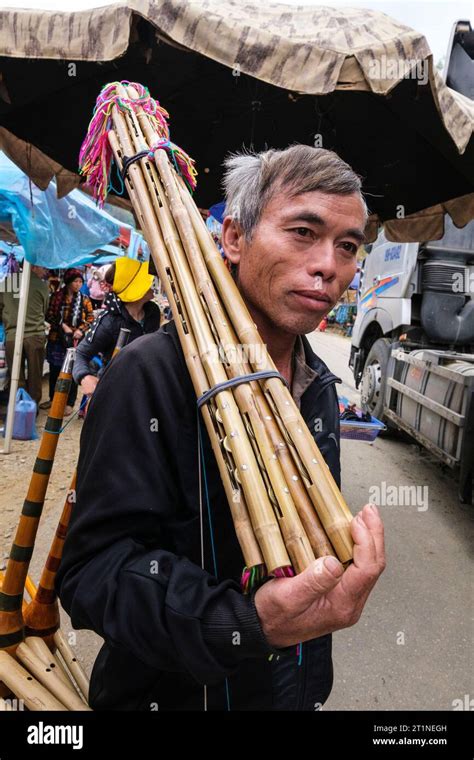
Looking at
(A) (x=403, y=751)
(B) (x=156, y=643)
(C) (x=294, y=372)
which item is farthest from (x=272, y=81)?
(A) (x=403, y=751)

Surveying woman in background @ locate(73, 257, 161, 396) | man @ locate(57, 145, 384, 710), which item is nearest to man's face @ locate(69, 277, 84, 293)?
woman in background @ locate(73, 257, 161, 396)

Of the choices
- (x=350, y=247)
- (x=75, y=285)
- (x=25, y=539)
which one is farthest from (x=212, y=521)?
(x=75, y=285)

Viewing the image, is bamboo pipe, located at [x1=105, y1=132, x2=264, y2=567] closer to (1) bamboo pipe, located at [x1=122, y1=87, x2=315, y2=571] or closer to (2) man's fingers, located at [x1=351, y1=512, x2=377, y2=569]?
(1) bamboo pipe, located at [x1=122, y1=87, x2=315, y2=571]

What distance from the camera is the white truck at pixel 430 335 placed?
12.7 feet

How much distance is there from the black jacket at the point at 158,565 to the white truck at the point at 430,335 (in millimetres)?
3185

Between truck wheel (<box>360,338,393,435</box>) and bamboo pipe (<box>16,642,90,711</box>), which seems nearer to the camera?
bamboo pipe (<box>16,642,90,711</box>)

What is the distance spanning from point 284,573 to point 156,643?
289 millimetres

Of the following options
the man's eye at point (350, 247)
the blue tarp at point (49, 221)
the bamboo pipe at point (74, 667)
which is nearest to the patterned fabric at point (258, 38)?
the man's eye at point (350, 247)

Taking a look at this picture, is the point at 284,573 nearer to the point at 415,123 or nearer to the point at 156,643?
the point at 156,643

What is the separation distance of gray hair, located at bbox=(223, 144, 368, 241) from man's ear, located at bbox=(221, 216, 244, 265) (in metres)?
0.03

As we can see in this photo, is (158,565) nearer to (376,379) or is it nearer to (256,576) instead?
(256,576)

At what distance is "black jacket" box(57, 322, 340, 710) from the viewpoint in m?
0.78

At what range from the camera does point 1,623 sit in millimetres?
1676

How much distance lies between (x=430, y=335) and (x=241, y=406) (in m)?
5.41
